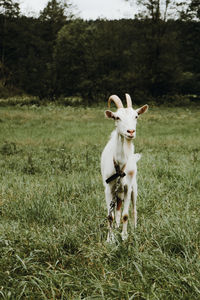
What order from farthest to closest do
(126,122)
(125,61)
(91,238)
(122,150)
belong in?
(125,61) < (122,150) < (91,238) < (126,122)

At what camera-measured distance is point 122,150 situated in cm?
361

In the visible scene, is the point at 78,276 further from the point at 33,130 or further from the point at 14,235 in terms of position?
the point at 33,130

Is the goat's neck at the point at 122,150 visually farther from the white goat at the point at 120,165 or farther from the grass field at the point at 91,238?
the grass field at the point at 91,238

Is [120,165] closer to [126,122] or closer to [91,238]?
[126,122]

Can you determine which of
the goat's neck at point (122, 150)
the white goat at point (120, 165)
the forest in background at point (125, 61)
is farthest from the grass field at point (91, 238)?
the forest in background at point (125, 61)

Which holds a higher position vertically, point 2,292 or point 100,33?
point 100,33

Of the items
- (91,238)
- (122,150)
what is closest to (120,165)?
(122,150)

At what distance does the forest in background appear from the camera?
1268 inches

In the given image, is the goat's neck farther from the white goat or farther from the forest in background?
the forest in background

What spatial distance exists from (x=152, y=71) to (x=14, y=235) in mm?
31466

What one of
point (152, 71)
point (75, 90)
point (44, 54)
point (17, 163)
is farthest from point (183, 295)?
point (44, 54)

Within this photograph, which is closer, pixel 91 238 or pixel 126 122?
pixel 126 122

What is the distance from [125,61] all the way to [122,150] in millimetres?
34807

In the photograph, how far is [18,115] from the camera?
1877 cm
